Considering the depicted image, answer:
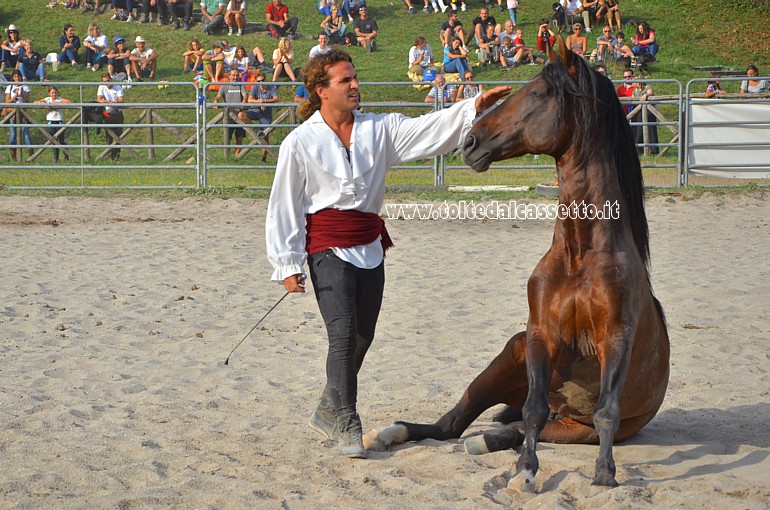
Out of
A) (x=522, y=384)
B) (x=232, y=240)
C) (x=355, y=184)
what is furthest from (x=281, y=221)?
(x=232, y=240)

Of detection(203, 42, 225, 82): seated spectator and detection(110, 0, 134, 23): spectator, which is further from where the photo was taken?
detection(110, 0, 134, 23): spectator

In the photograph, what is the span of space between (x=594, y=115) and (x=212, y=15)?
843 inches

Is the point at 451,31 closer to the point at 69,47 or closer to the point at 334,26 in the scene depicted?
the point at 334,26

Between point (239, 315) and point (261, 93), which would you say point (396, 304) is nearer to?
point (239, 315)

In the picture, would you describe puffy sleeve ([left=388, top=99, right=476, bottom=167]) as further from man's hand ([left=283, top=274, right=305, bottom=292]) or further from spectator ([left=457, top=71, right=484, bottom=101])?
spectator ([left=457, top=71, right=484, bottom=101])

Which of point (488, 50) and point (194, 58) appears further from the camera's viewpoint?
point (488, 50)

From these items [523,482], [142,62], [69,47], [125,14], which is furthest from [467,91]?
[125,14]

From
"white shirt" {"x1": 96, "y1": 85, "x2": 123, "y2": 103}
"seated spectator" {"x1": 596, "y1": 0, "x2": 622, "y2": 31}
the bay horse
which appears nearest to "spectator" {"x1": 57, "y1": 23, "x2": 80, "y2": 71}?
"white shirt" {"x1": 96, "y1": 85, "x2": 123, "y2": 103}

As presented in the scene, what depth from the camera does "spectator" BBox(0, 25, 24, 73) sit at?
21.1 m

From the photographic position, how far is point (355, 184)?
414 cm

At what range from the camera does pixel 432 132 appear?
4.29m

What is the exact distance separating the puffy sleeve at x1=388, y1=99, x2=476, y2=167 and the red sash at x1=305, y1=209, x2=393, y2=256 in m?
0.33

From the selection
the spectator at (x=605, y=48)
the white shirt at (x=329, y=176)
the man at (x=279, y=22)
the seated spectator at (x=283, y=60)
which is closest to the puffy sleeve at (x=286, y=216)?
the white shirt at (x=329, y=176)

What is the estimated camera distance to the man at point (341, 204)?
163 inches
